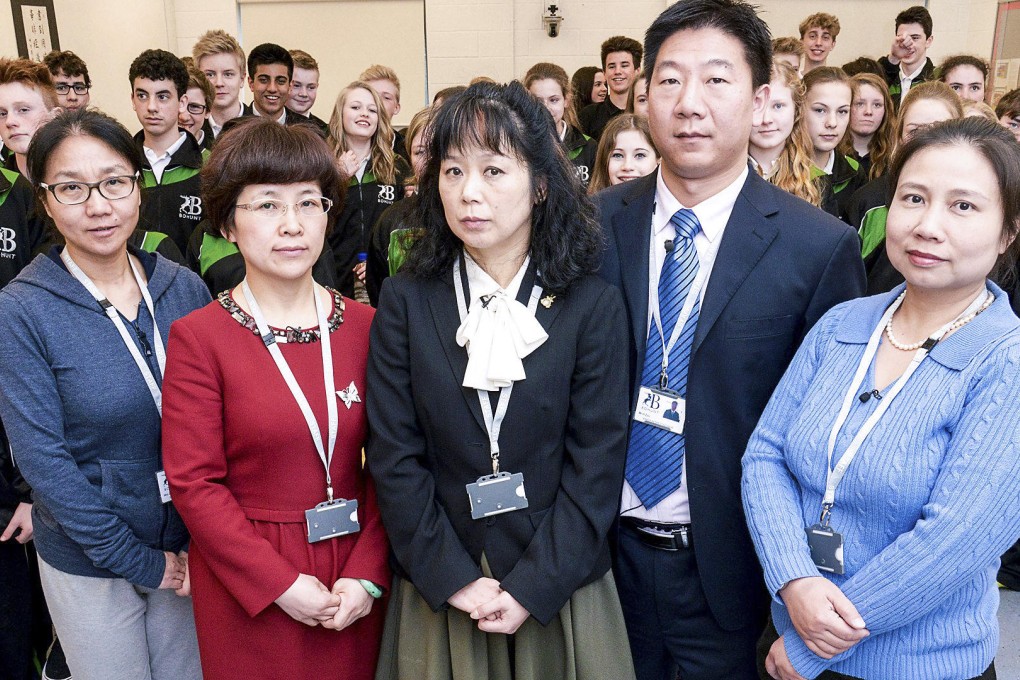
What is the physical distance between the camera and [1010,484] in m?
1.40

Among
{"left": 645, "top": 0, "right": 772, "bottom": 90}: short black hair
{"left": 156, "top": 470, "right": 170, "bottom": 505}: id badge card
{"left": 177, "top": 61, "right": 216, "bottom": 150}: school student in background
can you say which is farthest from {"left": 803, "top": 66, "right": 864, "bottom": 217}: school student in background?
{"left": 177, "top": 61, "right": 216, "bottom": 150}: school student in background

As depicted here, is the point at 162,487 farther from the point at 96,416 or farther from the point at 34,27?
the point at 34,27

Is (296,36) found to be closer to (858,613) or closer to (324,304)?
(324,304)

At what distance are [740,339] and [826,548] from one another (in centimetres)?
45

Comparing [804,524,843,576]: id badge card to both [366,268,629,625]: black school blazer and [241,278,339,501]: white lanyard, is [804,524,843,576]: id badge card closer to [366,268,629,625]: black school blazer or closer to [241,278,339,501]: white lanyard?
[366,268,629,625]: black school blazer

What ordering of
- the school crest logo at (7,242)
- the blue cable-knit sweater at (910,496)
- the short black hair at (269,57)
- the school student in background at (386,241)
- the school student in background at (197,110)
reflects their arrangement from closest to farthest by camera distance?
the blue cable-knit sweater at (910,496)
the school crest logo at (7,242)
the school student in background at (386,241)
the school student in background at (197,110)
the short black hair at (269,57)

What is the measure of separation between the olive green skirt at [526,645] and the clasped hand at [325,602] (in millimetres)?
102

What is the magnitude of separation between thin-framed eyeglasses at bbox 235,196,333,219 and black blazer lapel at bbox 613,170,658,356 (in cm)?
70

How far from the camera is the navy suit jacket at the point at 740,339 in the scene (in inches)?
68.2

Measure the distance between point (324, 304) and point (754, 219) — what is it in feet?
3.23

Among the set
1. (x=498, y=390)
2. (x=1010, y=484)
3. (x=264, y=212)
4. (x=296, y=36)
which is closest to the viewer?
(x=1010, y=484)

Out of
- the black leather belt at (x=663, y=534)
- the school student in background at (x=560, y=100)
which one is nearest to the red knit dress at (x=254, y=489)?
the black leather belt at (x=663, y=534)

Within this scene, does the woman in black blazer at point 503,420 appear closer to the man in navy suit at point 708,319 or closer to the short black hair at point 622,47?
the man in navy suit at point 708,319

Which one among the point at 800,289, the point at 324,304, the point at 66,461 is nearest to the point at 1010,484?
the point at 800,289
